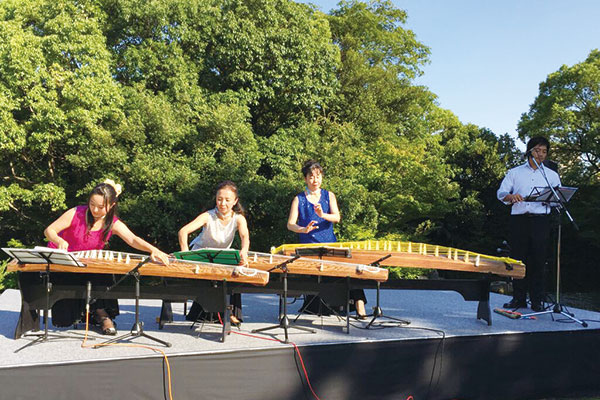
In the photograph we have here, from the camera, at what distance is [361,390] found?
3.52 meters

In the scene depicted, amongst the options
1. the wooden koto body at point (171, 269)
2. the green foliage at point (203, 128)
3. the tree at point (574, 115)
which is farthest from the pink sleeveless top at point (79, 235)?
the tree at point (574, 115)

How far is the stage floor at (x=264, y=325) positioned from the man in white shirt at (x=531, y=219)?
12.1 inches

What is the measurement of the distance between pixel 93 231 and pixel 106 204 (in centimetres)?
26

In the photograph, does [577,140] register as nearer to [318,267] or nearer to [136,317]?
[318,267]

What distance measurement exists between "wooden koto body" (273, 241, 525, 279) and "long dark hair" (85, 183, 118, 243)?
51.2 inches

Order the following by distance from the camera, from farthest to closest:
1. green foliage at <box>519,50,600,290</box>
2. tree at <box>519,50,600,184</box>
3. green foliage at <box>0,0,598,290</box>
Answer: tree at <box>519,50,600,184</box>
green foliage at <box>519,50,600,290</box>
green foliage at <box>0,0,598,290</box>

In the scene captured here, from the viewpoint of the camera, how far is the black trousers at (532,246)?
4.49m

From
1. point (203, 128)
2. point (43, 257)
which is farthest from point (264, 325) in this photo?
point (203, 128)

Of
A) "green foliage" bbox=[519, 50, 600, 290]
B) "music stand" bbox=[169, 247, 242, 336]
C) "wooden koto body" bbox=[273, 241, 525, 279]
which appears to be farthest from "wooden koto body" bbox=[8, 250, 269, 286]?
"green foliage" bbox=[519, 50, 600, 290]

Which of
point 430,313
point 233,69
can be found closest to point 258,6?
point 233,69

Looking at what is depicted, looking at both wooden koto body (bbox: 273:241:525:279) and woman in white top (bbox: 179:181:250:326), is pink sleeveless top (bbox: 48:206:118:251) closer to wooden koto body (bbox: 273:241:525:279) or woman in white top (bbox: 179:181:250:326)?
woman in white top (bbox: 179:181:250:326)

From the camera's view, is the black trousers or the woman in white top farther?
the black trousers

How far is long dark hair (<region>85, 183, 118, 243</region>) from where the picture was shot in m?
3.69

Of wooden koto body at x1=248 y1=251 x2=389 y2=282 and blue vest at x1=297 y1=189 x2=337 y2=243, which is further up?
blue vest at x1=297 y1=189 x2=337 y2=243
